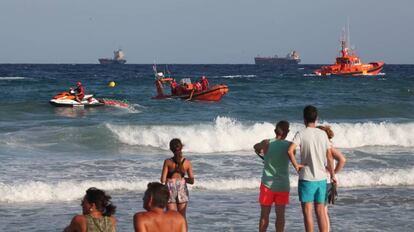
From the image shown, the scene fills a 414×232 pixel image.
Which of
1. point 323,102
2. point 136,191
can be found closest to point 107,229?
point 136,191

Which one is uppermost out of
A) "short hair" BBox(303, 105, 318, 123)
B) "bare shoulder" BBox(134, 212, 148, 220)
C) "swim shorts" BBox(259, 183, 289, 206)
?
"short hair" BBox(303, 105, 318, 123)

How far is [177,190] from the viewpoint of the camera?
905cm

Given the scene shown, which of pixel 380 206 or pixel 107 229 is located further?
pixel 380 206

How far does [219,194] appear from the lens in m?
14.3

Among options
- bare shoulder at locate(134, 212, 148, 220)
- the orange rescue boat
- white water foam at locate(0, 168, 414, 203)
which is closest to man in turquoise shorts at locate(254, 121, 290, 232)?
bare shoulder at locate(134, 212, 148, 220)

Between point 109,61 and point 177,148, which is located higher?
point 109,61

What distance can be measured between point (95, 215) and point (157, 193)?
496 mm

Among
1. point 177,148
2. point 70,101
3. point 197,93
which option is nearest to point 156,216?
point 177,148

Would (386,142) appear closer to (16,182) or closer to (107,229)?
(16,182)

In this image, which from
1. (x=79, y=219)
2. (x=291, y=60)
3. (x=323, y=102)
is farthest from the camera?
(x=291, y=60)

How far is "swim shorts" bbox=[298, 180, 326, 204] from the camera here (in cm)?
880

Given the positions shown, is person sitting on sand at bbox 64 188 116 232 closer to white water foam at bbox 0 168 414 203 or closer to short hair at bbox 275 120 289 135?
short hair at bbox 275 120 289 135

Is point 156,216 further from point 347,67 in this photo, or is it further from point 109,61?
point 109,61

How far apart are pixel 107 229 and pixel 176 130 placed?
739 inches
